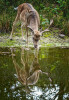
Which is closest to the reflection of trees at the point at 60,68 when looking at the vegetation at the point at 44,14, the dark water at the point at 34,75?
the dark water at the point at 34,75

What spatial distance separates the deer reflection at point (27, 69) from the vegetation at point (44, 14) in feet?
11.8

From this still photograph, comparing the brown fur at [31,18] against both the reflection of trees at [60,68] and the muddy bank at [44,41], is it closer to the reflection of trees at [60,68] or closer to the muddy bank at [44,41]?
the reflection of trees at [60,68]

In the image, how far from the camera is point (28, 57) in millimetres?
6746

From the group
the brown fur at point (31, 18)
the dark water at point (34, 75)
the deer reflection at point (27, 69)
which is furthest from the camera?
the brown fur at point (31, 18)

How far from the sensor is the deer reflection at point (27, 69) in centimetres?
452

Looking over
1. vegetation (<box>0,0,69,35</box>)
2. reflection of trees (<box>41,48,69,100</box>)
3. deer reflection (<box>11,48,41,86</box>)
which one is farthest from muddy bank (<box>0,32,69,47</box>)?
deer reflection (<box>11,48,41,86</box>)

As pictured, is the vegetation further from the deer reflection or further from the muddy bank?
the deer reflection

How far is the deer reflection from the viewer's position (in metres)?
4.52

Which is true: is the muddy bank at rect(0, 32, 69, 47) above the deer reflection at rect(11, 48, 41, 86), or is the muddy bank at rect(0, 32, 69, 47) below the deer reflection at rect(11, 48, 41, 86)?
above

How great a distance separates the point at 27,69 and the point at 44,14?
7168mm

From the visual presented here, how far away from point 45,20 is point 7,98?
27.0 feet

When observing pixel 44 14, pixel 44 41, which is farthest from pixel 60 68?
pixel 44 14

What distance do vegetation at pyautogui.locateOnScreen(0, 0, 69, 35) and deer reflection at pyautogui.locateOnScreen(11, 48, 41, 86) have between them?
142 inches

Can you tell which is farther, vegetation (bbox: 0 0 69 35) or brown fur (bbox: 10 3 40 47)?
vegetation (bbox: 0 0 69 35)
